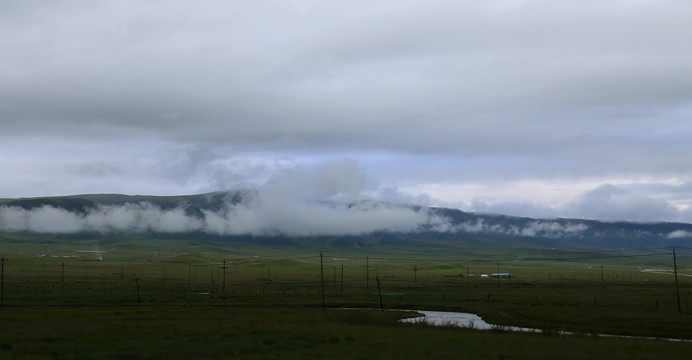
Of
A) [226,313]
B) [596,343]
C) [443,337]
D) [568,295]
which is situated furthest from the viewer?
[568,295]

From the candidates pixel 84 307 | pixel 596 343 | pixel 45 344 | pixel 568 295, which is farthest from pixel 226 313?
pixel 568 295

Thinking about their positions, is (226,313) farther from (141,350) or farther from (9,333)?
(141,350)

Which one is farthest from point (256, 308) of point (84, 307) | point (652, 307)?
point (652, 307)

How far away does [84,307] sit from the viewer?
67812mm

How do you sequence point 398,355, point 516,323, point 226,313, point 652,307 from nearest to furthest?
1. point 398,355
2. point 516,323
3. point 226,313
4. point 652,307

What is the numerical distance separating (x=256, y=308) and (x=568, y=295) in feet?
161

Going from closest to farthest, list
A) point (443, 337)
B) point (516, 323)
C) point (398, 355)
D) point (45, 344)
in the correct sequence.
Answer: point (398, 355) < point (45, 344) < point (443, 337) < point (516, 323)

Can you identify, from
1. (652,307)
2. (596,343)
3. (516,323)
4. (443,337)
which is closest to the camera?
(596,343)

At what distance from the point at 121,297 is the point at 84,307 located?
48.3 feet

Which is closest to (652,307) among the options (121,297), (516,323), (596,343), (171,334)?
(516,323)

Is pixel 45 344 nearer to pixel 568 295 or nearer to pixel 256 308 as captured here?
pixel 256 308

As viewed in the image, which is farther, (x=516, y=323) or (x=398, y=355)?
(x=516, y=323)

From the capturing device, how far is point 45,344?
35750 mm

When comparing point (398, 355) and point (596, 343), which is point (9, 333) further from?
point (596, 343)
